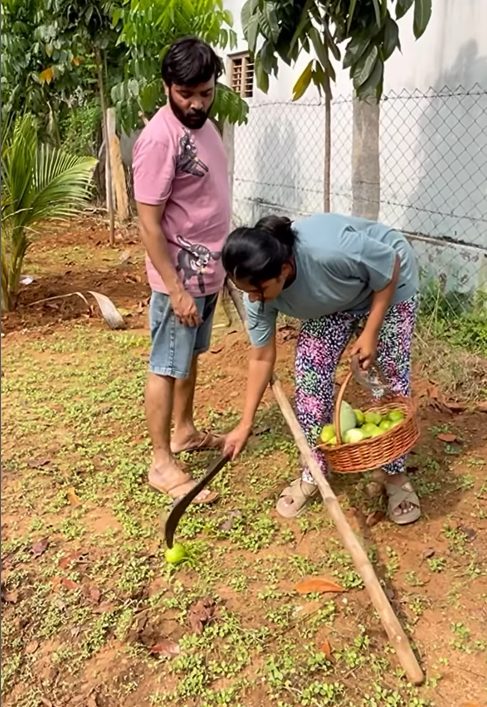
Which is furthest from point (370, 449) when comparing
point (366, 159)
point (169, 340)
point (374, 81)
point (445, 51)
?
point (445, 51)

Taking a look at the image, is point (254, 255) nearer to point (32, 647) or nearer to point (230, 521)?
point (230, 521)

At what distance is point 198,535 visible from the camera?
2.79 metres

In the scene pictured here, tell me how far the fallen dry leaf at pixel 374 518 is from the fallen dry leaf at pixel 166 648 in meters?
0.94

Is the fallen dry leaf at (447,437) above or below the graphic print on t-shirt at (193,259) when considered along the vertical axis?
below

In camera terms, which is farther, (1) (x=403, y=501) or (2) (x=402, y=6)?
(2) (x=402, y=6)

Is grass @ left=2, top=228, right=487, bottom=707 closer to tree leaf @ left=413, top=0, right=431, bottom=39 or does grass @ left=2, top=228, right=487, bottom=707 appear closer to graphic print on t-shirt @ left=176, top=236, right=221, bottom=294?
graphic print on t-shirt @ left=176, top=236, right=221, bottom=294

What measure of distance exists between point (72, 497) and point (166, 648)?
3.38ft

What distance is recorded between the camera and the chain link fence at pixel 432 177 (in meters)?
4.72

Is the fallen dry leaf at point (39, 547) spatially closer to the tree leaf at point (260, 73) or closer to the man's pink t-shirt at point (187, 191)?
the man's pink t-shirt at point (187, 191)

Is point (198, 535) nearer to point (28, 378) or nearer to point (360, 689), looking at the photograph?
point (360, 689)

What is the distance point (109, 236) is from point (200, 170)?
614cm

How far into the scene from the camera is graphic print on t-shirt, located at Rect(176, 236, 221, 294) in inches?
110

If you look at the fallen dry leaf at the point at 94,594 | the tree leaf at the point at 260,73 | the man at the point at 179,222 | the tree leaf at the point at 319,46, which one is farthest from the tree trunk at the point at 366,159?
the fallen dry leaf at the point at 94,594

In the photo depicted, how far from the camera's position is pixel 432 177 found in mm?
5086
